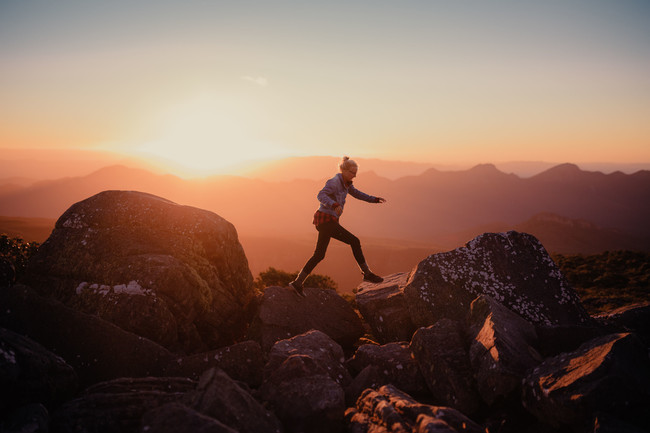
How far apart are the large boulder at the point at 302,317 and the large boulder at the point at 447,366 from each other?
2656 mm

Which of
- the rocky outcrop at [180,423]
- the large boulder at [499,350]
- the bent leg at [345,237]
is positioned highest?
the bent leg at [345,237]

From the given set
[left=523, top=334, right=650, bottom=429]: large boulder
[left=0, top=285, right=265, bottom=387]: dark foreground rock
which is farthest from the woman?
[left=523, top=334, right=650, bottom=429]: large boulder

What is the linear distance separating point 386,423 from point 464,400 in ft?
4.65

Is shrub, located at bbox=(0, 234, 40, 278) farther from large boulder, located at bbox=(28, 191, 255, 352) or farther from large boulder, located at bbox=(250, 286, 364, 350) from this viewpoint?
large boulder, located at bbox=(250, 286, 364, 350)

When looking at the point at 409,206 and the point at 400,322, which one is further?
the point at 409,206

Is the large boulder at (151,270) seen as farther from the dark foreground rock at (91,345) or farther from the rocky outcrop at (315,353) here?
the rocky outcrop at (315,353)

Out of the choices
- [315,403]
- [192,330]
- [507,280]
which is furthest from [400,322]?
[192,330]

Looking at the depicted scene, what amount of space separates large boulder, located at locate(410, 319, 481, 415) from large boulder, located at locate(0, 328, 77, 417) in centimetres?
470

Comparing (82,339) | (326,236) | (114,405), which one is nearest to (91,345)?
(82,339)

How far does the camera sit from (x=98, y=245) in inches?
272

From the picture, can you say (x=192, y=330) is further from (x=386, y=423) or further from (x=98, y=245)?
(x=386, y=423)

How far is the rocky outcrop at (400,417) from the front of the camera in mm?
3371

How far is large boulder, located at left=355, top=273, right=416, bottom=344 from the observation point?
7.11 m

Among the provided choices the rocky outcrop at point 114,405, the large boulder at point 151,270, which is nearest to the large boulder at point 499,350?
the rocky outcrop at point 114,405
